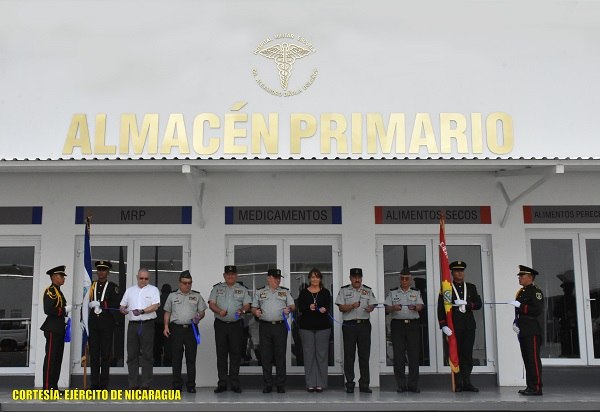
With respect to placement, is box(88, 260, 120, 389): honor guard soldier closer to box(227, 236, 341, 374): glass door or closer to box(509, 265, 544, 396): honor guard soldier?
box(227, 236, 341, 374): glass door

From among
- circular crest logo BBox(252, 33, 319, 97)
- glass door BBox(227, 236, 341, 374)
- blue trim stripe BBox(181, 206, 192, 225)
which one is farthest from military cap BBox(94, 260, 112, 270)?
circular crest logo BBox(252, 33, 319, 97)

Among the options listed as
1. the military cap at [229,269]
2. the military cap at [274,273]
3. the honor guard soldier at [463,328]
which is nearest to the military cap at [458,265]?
the honor guard soldier at [463,328]

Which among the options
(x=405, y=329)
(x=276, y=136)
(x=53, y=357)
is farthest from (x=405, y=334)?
(x=53, y=357)

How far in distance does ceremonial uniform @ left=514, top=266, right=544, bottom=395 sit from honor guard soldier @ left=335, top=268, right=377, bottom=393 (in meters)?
1.93

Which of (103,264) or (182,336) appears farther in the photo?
(103,264)

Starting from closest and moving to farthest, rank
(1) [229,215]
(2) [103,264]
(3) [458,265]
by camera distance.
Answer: (3) [458,265], (2) [103,264], (1) [229,215]

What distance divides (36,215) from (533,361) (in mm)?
7273

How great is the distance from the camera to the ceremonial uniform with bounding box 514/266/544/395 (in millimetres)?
9477

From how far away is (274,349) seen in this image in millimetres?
9859

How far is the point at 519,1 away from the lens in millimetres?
11977

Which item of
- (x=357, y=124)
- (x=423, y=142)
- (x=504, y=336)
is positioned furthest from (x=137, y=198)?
(x=504, y=336)

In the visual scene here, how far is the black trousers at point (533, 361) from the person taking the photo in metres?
9.47

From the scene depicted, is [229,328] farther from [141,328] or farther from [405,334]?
[405,334]

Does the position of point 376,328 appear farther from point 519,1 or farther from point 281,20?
point 519,1
